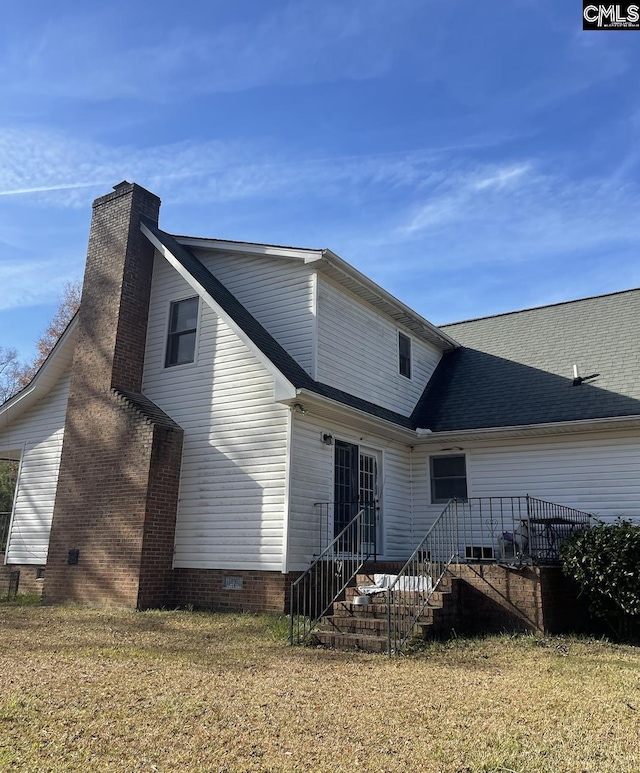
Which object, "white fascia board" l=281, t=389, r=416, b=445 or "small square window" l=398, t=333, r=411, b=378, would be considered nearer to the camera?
"white fascia board" l=281, t=389, r=416, b=445

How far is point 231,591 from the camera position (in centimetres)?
1039

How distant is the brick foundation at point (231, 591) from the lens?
991 cm

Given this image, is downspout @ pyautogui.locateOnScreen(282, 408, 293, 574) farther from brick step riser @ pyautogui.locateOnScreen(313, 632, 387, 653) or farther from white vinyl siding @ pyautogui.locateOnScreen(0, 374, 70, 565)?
white vinyl siding @ pyautogui.locateOnScreen(0, 374, 70, 565)

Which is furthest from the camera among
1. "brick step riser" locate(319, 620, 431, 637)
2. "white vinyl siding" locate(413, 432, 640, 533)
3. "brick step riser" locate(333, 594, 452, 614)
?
"white vinyl siding" locate(413, 432, 640, 533)

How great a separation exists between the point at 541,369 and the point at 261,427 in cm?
679

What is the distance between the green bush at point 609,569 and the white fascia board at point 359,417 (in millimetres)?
3877

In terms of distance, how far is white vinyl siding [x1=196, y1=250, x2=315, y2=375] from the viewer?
38.9 feet

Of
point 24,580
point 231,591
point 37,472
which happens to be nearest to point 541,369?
point 231,591

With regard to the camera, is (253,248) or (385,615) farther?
(253,248)

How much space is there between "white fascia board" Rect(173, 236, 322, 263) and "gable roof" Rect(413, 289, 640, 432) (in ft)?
14.7

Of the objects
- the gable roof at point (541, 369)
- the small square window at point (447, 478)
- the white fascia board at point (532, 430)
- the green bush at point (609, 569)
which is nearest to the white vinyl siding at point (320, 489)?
the small square window at point (447, 478)

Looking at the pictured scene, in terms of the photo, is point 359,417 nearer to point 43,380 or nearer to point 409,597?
point 409,597

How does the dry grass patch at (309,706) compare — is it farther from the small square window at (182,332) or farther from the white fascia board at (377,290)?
the white fascia board at (377,290)

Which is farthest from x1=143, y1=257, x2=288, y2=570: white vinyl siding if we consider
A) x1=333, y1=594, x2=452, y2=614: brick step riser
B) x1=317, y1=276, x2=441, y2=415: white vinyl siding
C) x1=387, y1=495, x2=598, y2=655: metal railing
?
x1=387, y1=495, x2=598, y2=655: metal railing
